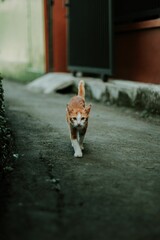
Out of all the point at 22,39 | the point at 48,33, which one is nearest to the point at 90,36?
the point at 48,33

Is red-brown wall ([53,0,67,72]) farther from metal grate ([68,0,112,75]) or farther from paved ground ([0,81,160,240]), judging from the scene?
paved ground ([0,81,160,240])

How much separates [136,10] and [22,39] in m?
5.94

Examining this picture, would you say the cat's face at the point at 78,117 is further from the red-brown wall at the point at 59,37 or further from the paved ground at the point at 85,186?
the red-brown wall at the point at 59,37

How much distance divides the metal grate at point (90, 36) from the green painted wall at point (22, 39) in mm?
1934

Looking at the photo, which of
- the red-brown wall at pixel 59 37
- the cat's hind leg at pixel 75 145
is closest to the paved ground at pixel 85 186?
the cat's hind leg at pixel 75 145

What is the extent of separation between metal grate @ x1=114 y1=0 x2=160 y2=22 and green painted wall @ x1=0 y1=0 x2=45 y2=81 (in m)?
3.49

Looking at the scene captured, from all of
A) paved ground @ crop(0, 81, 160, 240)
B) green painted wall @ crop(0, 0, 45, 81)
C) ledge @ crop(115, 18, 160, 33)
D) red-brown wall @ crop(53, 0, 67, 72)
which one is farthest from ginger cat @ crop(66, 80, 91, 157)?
green painted wall @ crop(0, 0, 45, 81)

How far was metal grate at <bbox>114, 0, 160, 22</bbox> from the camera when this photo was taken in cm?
675

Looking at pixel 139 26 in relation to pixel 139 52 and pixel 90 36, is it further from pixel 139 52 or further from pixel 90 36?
pixel 90 36

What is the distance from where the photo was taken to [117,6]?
772cm

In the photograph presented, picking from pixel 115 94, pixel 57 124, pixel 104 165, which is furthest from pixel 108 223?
pixel 115 94

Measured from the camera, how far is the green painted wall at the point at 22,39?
11195 mm

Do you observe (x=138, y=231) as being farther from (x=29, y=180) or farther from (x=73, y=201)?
(x=29, y=180)

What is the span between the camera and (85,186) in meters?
3.09
